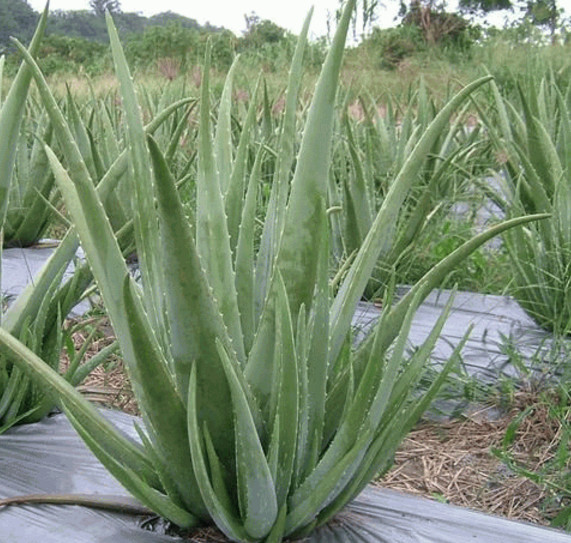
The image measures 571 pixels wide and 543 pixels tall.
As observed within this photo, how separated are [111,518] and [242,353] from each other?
0.27m

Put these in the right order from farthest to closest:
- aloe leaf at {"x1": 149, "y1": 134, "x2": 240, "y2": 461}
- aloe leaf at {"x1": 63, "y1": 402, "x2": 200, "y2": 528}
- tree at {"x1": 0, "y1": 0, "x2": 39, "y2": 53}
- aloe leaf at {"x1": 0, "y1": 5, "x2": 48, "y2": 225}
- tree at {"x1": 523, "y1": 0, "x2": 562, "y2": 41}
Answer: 1. tree at {"x1": 0, "y1": 0, "x2": 39, "y2": 53}
2. tree at {"x1": 523, "y1": 0, "x2": 562, "y2": 41}
3. aloe leaf at {"x1": 0, "y1": 5, "x2": 48, "y2": 225}
4. aloe leaf at {"x1": 63, "y1": 402, "x2": 200, "y2": 528}
5. aloe leaf at {"x1": 149, "y1": 134, "x2": 240, "y2": 461}

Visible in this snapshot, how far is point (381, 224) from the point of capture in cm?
107

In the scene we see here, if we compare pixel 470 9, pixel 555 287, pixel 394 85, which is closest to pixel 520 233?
pixel 555 287

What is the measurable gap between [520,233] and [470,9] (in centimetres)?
1949

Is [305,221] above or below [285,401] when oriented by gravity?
above

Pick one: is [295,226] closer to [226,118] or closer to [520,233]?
[226,118]

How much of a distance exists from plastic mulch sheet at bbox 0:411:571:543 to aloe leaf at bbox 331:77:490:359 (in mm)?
236

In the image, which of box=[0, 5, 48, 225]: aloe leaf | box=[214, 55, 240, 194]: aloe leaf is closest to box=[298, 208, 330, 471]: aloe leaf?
box=[214, 55, 240, 194]: aloe leaf

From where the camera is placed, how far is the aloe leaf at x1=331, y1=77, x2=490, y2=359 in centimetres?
103

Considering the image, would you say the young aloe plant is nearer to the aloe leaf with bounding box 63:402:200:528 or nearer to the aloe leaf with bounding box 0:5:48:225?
the aloe leaf with bounding box 63:402:200:528

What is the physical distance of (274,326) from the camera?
40.4 inches

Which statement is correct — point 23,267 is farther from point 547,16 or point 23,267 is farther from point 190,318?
point 547,16

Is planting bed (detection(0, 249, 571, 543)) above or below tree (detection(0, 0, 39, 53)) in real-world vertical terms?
below

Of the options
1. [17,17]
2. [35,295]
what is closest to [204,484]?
[35,295]
